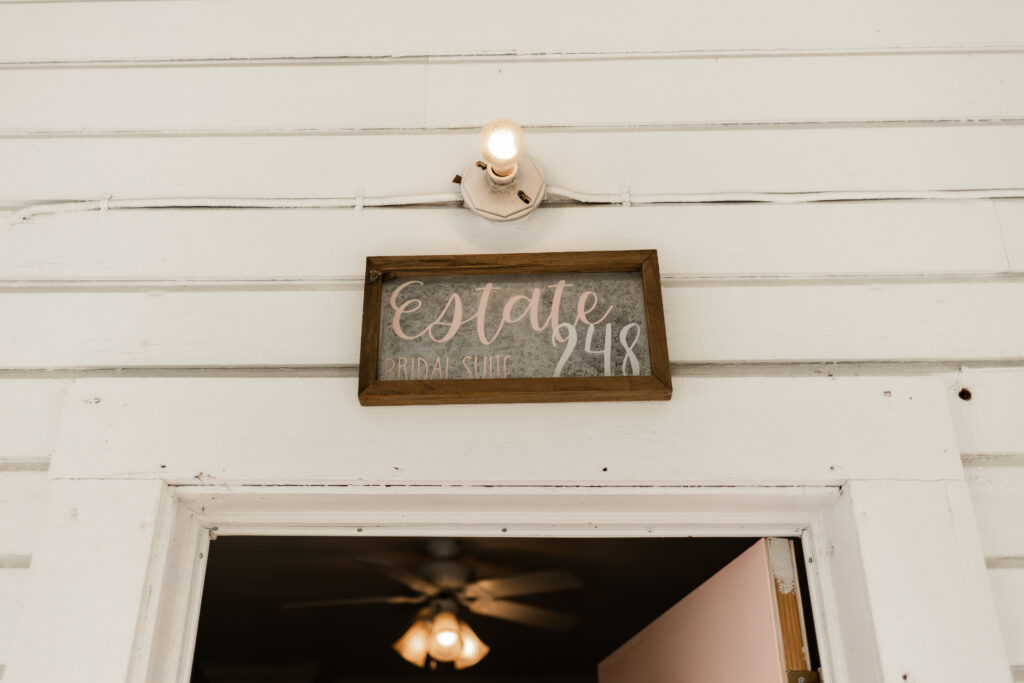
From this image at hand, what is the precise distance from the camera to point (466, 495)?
1374 mm

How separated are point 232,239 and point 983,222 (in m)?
1.53

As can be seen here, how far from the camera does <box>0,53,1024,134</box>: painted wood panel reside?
168 centimetres

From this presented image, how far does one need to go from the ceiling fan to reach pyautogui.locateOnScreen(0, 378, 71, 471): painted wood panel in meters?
2.64

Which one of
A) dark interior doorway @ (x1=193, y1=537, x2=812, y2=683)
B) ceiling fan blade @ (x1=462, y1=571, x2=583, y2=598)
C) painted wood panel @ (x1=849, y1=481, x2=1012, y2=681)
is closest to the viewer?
painted wood panel @ (x1=849, y1=481, x2=1012, y2=681)

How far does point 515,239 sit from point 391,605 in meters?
3.57

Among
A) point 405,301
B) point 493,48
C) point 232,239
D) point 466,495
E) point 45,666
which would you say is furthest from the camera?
point 493,48

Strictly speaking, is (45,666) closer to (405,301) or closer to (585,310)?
(405,301)

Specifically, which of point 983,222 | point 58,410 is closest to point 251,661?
point 58,410

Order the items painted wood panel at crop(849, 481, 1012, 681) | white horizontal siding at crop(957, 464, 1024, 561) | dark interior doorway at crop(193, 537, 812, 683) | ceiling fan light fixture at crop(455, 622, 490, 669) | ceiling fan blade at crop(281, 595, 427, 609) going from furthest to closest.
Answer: ceiling fan blade at crop(281, 595, 427, 609), ceiling fan light fixture at crop(455, 622, 490, 669), dark interior doorway at crop(193, 537, 812, 683), white horizontal siding at crop(957, 464, 1024, 561), painted wood panel at crop(849, 481, 1012, 681)

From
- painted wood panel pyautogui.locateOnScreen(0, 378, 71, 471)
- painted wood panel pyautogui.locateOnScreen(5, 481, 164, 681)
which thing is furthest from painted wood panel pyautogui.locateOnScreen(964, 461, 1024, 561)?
painted wood panel pyautogui.locateOnScreen(0, 378, 71, 471)

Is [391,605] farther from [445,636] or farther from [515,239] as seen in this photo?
[515,239]

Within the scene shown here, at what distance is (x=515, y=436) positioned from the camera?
4.56 feet

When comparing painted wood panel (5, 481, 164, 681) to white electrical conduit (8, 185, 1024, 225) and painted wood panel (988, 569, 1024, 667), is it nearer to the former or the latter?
white electrical conduit (8, 185, 1024, 225)

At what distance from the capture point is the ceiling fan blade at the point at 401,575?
3982mm
